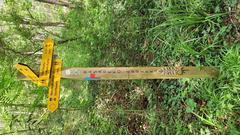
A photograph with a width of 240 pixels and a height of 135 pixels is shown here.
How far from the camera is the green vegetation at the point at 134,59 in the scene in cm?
324

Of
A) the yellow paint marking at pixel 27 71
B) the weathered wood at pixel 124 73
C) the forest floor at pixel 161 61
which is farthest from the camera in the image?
the forest floor at pixel 161 61

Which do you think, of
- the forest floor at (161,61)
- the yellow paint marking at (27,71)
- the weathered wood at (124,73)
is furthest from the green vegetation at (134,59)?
the yellow paint marking at (27,71)

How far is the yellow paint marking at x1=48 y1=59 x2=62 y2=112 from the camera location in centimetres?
271

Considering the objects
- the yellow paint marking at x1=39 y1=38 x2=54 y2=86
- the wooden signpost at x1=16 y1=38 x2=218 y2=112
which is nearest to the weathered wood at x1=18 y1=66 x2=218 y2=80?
the wooden signpost at x1=16 y1=38 x2=218 y2=112

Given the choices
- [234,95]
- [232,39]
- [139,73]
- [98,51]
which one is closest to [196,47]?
[232,39]

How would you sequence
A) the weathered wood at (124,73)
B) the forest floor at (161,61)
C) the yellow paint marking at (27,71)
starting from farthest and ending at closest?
the forest floor at (161,61) < the weathered wood at (124,73) < the yellow paint marking at (27,71)

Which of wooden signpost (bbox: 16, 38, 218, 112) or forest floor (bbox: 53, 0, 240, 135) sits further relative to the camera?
forest floor (bbox: 53, 0, 240, 135)

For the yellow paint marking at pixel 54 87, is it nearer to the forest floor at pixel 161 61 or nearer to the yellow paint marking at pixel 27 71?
the yellow paint marking at pixel 27 71

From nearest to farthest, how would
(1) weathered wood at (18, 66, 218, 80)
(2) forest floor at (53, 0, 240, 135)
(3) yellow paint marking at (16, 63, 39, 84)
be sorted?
(3) yellow paint marking at (16, 63, 39, 84), (1) weathered wood at (18, 66, 218, 80), (2) forest floor at (53, 0, 240, 135)

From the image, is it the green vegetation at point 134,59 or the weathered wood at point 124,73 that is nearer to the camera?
the weathered wood at point 124,73

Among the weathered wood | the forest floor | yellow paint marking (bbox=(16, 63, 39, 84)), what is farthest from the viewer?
the forest floor

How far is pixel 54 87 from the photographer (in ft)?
9.07

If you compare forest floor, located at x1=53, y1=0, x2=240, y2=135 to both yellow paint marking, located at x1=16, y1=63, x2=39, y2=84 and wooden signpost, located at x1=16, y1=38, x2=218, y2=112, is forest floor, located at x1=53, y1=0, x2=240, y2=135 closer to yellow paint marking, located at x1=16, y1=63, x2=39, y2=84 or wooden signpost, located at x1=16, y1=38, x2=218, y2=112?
wooden signpost, located at x1=16, y1=38, x2=218, y2=112

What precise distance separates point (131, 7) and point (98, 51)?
2.89ft
